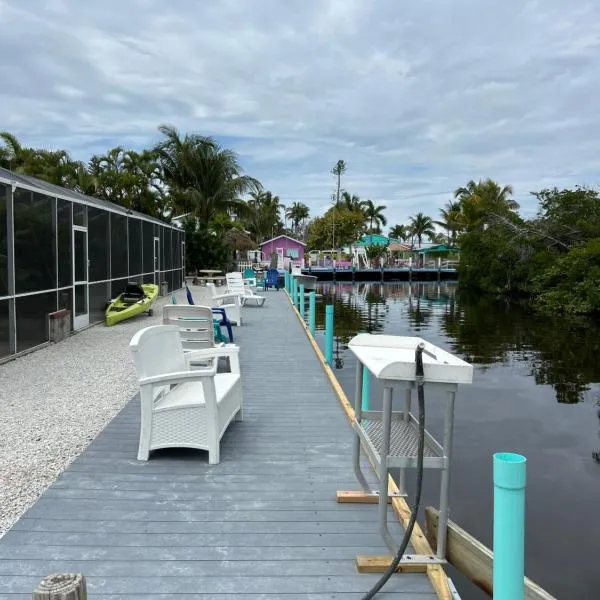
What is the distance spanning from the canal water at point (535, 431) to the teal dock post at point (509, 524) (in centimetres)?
286

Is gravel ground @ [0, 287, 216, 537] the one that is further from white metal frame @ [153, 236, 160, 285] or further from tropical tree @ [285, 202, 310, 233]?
tropical tree @ [285, 202, 310, 233]

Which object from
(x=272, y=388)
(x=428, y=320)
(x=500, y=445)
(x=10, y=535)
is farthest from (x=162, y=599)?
(x=428, y=320)

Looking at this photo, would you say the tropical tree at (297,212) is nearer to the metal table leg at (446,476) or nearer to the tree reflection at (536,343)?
the tree reflection at (536,343)

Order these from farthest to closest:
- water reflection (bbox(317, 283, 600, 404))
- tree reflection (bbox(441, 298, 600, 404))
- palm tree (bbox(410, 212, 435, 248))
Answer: palm tree (bbox(410, 212, 435, 248)) → water reflection (bbox(317, 283, 600, 404)) → tree reflection (bbox(441, 298, 600, 404))

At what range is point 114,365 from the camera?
8922mm

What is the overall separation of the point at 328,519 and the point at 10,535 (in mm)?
1818

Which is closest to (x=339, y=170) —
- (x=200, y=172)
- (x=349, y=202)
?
(x=349, y=202)

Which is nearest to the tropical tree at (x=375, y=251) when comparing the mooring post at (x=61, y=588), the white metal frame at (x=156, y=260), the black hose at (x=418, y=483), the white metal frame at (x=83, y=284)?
the white metal frame at (x=156, y=260)

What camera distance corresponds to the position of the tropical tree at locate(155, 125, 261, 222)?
3378 cm

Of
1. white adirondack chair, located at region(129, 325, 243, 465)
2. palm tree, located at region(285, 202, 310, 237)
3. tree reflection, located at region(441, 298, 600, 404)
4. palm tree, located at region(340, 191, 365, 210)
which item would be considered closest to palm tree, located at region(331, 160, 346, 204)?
palm tree, located at region(340, 191, 365, 210)

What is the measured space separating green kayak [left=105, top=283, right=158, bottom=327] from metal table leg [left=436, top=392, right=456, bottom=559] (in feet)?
38.0

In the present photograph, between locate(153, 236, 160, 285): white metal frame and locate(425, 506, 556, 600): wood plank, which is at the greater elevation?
locate(153, 236, 160, 285): white metal frame

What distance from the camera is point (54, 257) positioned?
11055mm

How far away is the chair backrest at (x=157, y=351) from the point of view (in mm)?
4516
